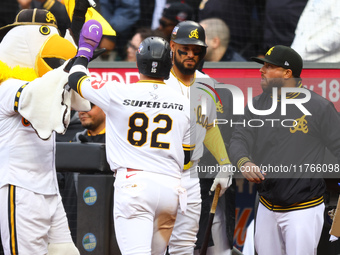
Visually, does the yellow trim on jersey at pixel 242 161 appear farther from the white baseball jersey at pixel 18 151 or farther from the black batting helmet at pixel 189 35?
the white baseball jersey at pixel 18 151

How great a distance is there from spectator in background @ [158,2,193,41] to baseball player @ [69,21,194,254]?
10.4 ft

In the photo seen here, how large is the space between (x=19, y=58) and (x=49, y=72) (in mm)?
284

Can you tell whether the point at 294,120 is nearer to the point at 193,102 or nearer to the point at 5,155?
the point at 193,102

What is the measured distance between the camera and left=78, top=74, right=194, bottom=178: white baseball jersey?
4.19 meters

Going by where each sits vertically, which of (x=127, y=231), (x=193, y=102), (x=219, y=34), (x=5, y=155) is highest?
(x=219, y=34)

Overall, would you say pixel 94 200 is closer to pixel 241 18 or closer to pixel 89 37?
pixel 89 37

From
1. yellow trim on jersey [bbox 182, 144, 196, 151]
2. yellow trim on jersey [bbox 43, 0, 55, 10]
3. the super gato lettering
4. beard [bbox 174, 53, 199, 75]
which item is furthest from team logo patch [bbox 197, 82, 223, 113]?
yellow trim on jersey [bbox 43, 0, 55, 10]

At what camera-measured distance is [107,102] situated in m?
4.22

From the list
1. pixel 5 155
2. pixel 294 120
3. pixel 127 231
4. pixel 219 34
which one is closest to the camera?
pixel 127 231

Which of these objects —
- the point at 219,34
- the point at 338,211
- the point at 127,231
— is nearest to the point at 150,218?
the point at 127,231

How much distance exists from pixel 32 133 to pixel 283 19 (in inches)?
139

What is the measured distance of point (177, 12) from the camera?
24.5ft

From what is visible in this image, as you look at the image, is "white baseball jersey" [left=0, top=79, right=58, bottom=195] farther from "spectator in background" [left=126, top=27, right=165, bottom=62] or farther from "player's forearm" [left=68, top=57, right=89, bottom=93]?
"spectator in background" [left=126, top=27, right=165, bottom=62]

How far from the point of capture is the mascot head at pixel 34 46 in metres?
4.70
